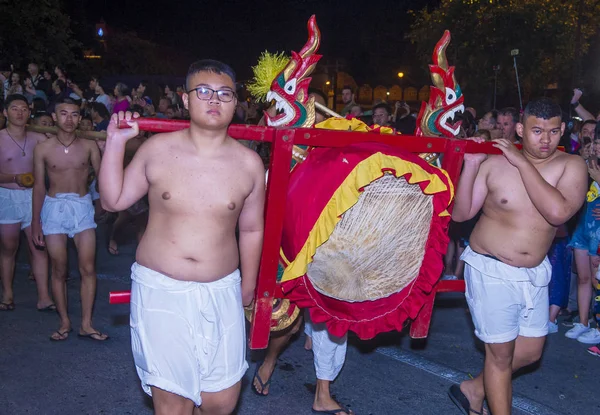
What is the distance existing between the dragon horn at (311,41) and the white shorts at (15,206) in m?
3.95

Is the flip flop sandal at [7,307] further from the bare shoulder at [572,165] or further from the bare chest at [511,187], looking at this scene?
the bare shoulder at [572,165]

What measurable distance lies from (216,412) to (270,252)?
0.85m

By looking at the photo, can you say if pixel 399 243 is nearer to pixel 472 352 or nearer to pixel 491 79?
pixel 472 352

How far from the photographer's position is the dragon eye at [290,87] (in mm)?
3422

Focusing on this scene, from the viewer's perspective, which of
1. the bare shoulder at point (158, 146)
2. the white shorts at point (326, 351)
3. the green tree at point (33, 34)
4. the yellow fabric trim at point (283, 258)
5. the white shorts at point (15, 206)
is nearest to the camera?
the bare shoulder at point (158, 146)

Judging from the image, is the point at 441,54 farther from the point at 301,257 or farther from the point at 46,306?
the point at 46,306

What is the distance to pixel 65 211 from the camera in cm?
530

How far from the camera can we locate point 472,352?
18.0 feet

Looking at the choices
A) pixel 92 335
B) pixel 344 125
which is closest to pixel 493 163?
pixel 344 125

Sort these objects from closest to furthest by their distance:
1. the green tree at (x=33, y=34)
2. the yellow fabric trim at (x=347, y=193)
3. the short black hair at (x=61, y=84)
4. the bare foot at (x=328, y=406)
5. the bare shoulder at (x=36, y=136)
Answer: the yellow fabric trim at (x=347, y=193), the bare foot at (x=328, y=406), the bare shoulder at (x=36, y=136), the short black hair at (x=61, y=84), the green tree at (x=33, y=34)

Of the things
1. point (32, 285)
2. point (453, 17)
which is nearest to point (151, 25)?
point (453, 17)

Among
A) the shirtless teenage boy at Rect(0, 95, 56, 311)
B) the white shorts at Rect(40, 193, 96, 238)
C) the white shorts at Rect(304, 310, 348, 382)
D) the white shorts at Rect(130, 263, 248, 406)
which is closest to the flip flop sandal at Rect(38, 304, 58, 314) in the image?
the shirtless teenage boy at Rect(0, 95, 56, 311)

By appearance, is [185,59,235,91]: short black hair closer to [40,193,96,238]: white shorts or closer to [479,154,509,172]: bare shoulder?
[479,154,509,172]: bare shoulder

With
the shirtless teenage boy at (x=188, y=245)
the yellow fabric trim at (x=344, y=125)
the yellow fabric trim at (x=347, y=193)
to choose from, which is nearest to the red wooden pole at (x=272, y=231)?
the shirtless teenage boy at (x=188, y=245)
